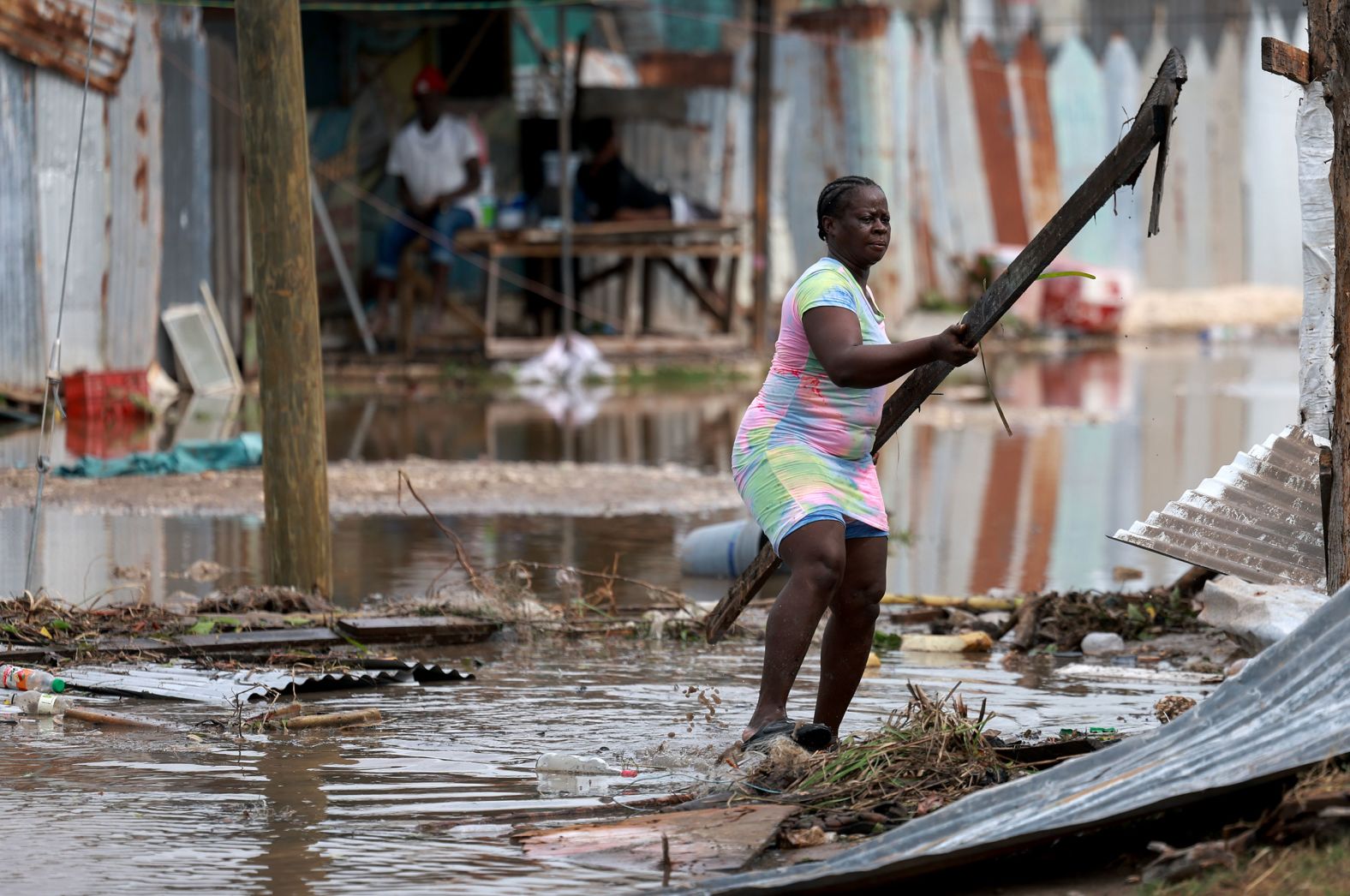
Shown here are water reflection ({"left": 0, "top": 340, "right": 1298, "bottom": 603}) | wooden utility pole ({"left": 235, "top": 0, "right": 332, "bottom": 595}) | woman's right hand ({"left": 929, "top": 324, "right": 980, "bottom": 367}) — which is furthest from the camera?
water reflection ({"left": 0, "top": 340, "right": 1298, "bottom": 603})

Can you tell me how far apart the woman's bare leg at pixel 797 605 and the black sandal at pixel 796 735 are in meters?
0.03

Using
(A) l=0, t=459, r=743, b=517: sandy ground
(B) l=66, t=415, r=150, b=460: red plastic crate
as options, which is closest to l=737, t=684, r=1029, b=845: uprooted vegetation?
(A) l=0, t=459, r=743, b=517: sandy ground

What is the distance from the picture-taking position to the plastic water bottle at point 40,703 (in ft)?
17.5

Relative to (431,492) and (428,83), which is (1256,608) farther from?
(428,83)

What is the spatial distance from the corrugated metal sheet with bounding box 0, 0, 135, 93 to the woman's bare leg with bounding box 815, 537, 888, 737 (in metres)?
9.47

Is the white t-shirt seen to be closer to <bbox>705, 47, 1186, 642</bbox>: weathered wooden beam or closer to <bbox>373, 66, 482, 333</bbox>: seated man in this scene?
<bbox>373, 66, 482, 333</bbox>: seated man

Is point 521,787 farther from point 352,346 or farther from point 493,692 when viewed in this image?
point 352,346

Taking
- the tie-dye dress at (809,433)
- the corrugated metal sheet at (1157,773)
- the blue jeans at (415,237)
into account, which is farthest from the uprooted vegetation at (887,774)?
the blue jeans at (415,237)

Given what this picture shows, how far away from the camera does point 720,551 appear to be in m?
8.37

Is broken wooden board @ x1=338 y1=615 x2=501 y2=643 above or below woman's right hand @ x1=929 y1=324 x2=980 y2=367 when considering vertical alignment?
below

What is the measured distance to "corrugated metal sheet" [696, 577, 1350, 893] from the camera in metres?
3.39

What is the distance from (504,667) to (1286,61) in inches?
127

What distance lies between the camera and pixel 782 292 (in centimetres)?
2311

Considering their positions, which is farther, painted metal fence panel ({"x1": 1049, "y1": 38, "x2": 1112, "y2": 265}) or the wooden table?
painted metal fence panel ({"x1": 1049, "y1": 38, "x2": 1112, "y2": 265})
